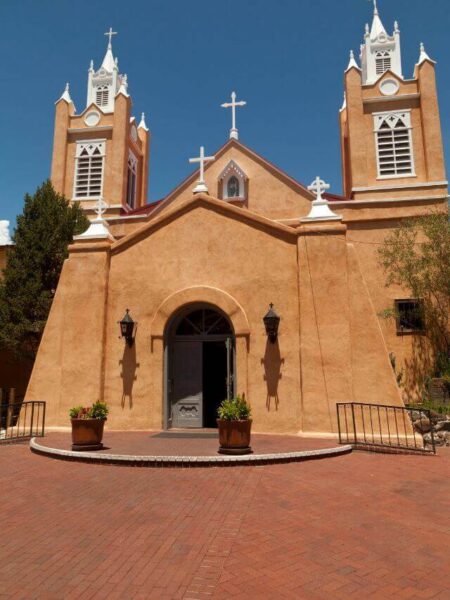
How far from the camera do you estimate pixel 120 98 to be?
26.3 m

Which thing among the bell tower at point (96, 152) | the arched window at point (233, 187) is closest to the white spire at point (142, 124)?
the bell tower at point (96, 152)

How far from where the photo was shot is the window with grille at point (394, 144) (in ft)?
69.9

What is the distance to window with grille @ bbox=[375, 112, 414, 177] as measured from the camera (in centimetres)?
2130

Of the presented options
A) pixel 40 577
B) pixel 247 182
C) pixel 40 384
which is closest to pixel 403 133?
pixel 247 182

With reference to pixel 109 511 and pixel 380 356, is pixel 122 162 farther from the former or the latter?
pixel 109 511

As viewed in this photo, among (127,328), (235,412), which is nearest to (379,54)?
(127,328)

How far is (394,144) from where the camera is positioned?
21.6m

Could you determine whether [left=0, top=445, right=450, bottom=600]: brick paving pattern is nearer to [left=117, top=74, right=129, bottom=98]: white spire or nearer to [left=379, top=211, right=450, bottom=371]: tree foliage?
[left=379, top=211, right=450, bottom=371]: tree foliage

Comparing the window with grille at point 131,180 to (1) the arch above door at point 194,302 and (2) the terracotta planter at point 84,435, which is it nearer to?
(1) the arch above door at point 194,302

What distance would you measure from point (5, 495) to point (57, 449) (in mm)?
2903

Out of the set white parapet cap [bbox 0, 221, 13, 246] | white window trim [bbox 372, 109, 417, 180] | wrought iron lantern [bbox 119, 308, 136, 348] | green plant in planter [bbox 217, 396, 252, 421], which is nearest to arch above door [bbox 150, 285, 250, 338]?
wrought iron lantern [bbox 119, 308, 136, 348]

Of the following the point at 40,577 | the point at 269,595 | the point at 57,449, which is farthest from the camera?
the point at 57,449

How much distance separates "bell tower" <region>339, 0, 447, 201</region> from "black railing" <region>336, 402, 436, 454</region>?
11945 millimetres

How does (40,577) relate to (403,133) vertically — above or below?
below
